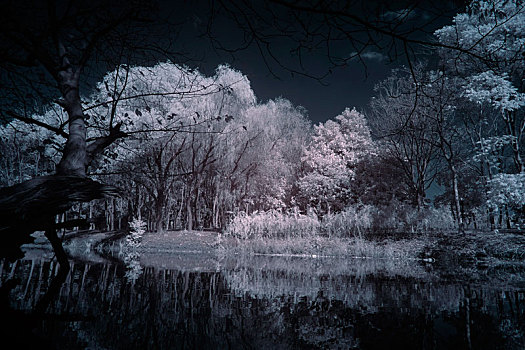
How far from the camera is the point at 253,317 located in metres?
3.08

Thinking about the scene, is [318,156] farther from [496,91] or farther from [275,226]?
[496,91]

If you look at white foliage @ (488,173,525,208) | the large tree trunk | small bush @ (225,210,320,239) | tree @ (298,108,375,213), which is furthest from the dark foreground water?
tree @ (298,108,375,213)

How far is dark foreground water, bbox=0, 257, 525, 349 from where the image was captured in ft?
7.65

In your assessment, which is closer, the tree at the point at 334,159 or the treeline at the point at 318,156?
the treeline at the point at 318,156

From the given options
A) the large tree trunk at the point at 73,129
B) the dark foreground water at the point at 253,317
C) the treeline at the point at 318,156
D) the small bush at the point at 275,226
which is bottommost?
the dark foreground water at the point at 253,317

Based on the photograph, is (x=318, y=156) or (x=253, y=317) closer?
(x=253, y=317)

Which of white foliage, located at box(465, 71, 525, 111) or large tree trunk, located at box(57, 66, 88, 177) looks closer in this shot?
large tree trunk, located at box(57, 66, 88, 177)

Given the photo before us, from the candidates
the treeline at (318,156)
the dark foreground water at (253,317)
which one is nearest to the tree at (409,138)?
the treeline at (318,156)

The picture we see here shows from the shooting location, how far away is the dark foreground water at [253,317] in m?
2.33

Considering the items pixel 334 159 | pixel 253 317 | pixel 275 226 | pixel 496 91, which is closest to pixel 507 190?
pixel 496 91

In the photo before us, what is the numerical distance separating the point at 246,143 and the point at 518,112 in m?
16.9

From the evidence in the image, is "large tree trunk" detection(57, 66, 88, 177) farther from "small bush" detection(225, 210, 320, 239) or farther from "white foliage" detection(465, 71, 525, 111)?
"small bush" detection(225, 210, 320, 239)

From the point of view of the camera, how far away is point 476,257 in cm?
1168

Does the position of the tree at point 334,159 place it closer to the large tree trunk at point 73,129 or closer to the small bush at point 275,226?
the small bush at point 275,226
